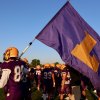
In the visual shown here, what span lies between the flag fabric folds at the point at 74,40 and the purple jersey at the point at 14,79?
4.53ft

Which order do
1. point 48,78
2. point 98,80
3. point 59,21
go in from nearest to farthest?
1. point 98,80
2. point 59,21
3. point 48,78

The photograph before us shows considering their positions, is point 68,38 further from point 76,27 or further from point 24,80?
point 24,80

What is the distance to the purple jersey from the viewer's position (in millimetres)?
9336

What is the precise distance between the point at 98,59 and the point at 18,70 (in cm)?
262

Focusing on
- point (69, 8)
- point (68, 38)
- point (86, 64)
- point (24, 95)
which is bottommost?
point (24, 95)

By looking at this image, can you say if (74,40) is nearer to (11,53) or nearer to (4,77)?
(11,53)

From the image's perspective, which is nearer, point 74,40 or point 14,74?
point 14,74

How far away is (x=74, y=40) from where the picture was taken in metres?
10.9

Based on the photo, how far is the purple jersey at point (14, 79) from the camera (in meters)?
9.34

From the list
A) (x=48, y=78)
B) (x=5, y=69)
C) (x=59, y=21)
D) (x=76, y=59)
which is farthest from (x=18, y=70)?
(x=48, y=78)

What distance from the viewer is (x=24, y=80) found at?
9664mm

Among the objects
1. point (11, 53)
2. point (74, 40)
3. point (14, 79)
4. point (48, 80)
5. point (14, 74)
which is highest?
point (48, 80)

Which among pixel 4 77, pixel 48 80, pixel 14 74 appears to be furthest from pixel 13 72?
pixel 48 80

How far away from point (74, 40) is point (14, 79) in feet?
7.71
